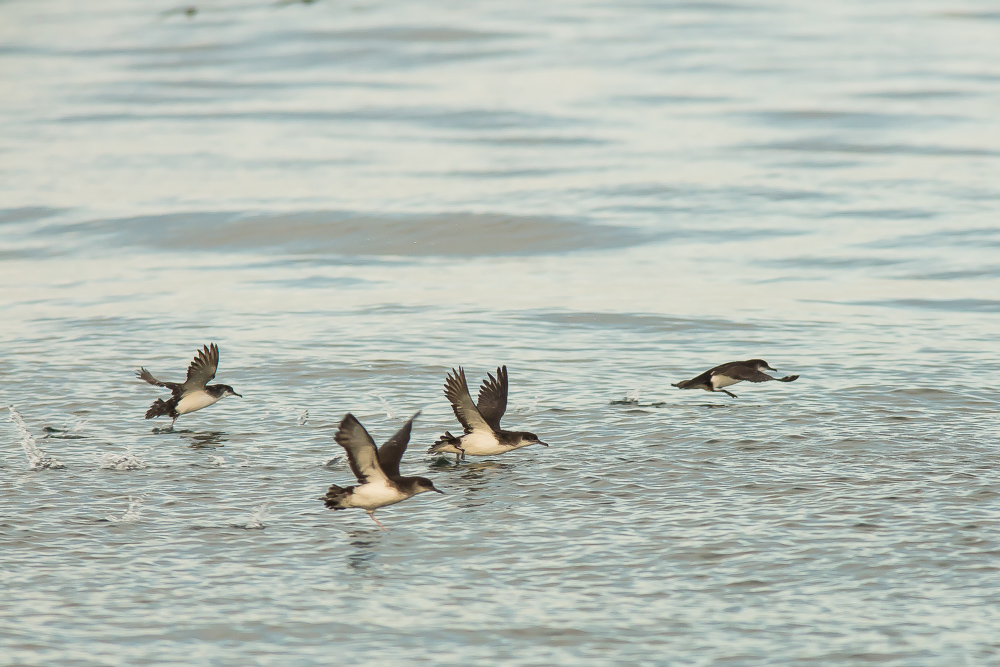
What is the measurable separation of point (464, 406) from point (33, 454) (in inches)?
132

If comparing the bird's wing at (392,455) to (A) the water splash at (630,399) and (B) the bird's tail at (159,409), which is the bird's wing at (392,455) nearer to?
(B) the bird's tail at (159,409)

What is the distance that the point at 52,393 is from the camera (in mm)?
12523

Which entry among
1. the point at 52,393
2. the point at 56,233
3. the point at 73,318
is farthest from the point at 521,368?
the point at 56,233

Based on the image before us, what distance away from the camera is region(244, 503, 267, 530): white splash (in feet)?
29.6

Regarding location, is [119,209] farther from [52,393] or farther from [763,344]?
[763,344]

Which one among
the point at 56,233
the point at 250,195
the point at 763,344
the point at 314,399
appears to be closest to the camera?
the point at 314,399

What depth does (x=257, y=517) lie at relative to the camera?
920cm

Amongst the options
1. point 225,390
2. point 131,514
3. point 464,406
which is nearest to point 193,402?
point 225,390

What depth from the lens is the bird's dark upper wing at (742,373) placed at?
472 inches

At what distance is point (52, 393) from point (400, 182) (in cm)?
1174

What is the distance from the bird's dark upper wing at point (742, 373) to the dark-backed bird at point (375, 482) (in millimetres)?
3947

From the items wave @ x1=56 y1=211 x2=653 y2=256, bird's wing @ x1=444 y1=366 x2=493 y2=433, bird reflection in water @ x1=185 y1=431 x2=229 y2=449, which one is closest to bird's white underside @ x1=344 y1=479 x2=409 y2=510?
bird's wing @ x1=444 y1=366 x2=493 y2=433

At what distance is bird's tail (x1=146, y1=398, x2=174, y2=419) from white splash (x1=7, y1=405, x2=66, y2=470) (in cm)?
99

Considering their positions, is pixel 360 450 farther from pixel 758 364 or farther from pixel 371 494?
pixel 758 364
